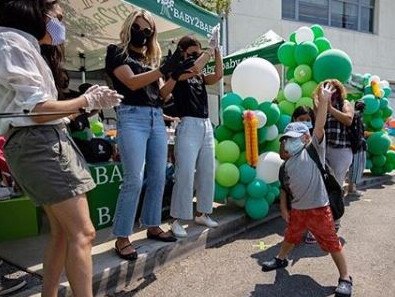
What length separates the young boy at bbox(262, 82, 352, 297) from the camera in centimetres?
291

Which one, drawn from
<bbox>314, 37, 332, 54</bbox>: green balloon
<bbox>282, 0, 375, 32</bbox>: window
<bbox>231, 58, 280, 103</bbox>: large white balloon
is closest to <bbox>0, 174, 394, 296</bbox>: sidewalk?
<bbox>231, 58, 280, 103</bbox>: large white balloon

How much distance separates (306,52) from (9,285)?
4044 mm

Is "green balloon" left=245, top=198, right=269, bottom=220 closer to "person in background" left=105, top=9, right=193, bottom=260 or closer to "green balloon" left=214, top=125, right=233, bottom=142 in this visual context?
"green balloon" left=214, top=125, right=233, bottom=142

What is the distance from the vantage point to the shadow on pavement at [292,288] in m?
2.82

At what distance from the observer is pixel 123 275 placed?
2803 millimetres

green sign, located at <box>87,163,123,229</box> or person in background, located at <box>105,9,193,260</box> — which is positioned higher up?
person in background, located at <box>105,9,193,260</box>

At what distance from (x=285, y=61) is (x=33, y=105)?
4.21 m

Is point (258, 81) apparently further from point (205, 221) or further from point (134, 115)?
point (134, 115)

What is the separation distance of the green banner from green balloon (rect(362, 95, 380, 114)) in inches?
120

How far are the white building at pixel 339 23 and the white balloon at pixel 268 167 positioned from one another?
9.11 metres

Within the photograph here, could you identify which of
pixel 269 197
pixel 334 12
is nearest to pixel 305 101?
pixel 269 197

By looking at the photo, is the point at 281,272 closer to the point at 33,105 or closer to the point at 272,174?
the point at 272,174

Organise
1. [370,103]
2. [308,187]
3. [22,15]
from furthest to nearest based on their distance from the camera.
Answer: [370,103] → [308,187] → [22,15]

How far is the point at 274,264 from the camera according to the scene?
3203 mm
